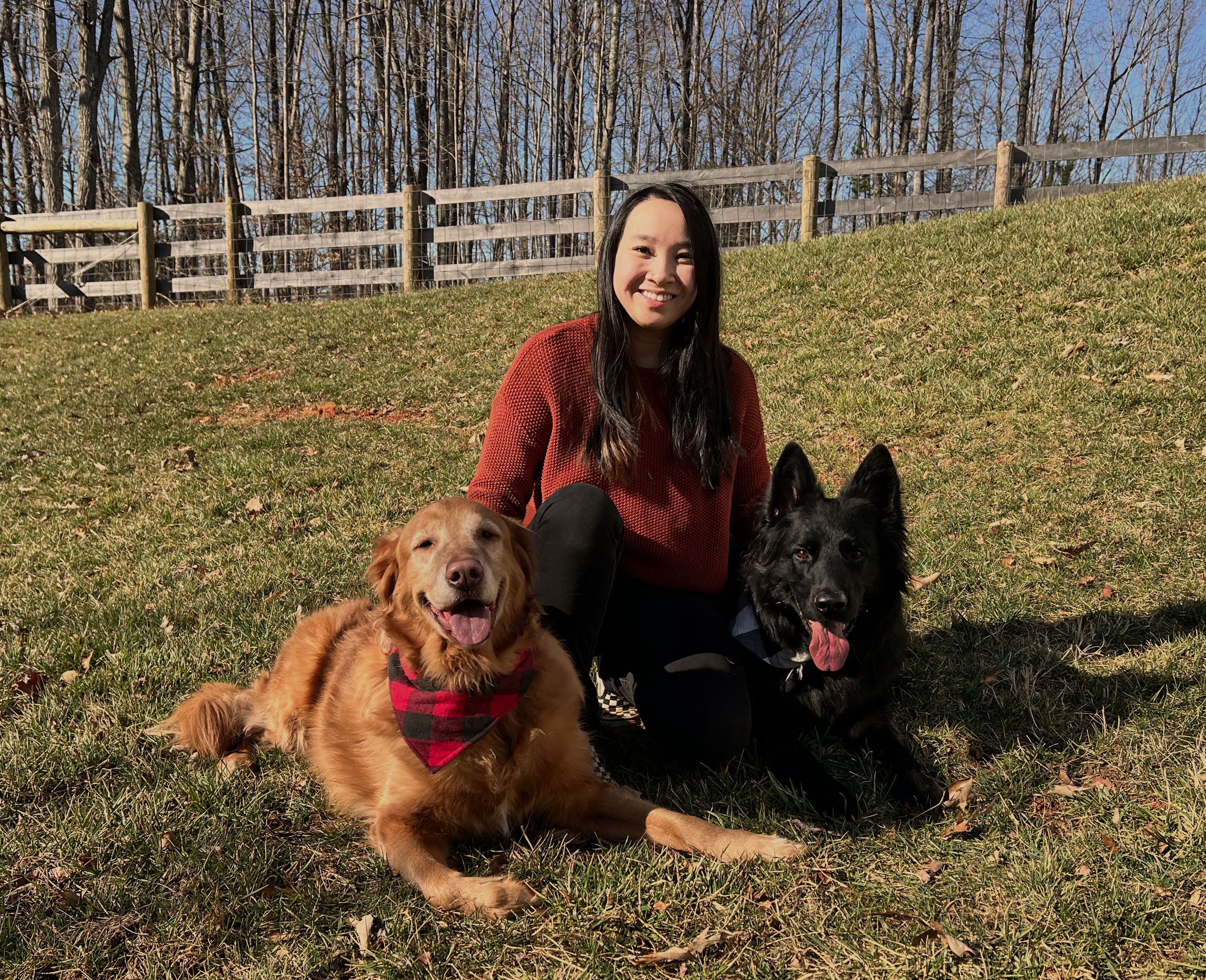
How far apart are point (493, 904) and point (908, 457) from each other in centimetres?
526

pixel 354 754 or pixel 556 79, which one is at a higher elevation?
pixel 556 79

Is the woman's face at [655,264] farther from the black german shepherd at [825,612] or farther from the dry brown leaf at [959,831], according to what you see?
the dry brown leaf at [959,831]

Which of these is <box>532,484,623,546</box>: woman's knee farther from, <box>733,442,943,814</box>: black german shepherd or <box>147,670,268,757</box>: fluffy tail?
<box>147,670,268,757</box>: fluffy tail

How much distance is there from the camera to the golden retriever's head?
7.55ft

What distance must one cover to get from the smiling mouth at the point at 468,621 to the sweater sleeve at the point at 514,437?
640mm

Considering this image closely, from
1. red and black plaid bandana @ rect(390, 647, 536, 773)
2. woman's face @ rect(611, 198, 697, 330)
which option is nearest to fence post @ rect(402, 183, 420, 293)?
woman's face @ rect(611, 198, 697, 330)

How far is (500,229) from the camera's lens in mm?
14000

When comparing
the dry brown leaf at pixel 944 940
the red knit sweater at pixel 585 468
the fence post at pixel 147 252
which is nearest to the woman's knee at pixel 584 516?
the red knit sweater at pixel 585 468

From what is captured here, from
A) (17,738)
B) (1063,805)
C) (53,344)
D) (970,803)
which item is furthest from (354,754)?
(53,344)

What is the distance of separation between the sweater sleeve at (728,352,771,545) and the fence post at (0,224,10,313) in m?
17.5

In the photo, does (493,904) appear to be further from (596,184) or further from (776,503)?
(596,184)

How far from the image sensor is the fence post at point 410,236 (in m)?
14.2

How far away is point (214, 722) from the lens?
2963 millimetres

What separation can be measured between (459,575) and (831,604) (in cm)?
128
